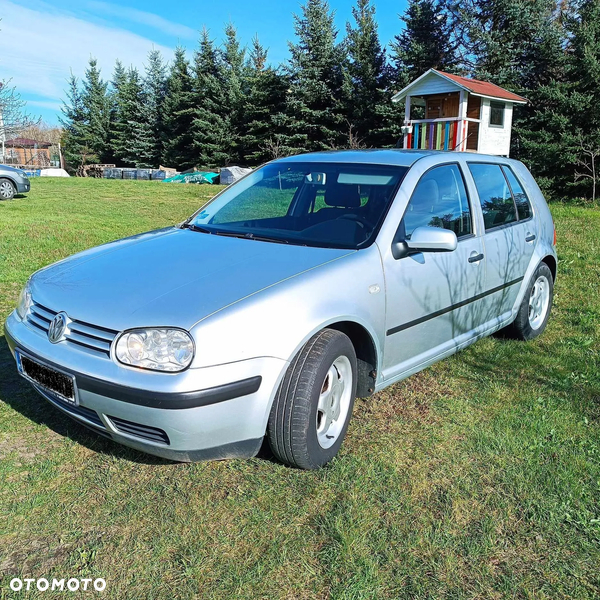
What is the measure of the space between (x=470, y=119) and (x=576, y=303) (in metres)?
14.8

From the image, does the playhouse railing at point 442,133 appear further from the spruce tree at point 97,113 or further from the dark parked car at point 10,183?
the spruce tree at point 97,113

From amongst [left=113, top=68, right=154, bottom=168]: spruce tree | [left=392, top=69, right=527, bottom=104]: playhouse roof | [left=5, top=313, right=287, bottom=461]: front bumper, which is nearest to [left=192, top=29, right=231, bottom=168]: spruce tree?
[left=113, top=68, right=154, bottom=168]: spruce tree

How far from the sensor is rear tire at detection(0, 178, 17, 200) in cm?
1572

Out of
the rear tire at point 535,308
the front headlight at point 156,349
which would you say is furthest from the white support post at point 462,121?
the front headlight at point 156,349

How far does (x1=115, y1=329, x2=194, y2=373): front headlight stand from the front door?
1280 millimetres

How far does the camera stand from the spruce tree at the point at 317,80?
3002 centimetres

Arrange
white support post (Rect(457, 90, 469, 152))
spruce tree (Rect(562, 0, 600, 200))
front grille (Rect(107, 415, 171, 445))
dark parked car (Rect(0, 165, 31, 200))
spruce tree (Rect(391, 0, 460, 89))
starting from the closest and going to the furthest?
front grille (Rect(107, 415, 171, 445)) < dark parked car (Rect(0, 165, 31, 200)) < white support post (Rect(457, 90, 469, 152)) < spruce tree (Rect(562, 0, 600, 200)) < spruce tree (Rect(391, 0, 460, 89))

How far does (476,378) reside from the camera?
4.17 metres

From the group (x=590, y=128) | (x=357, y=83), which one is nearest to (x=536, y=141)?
(x=590, y=128)

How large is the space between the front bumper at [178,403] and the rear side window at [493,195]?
2412 millimetres

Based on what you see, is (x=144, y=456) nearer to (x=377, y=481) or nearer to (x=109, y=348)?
(x=109, y=348)

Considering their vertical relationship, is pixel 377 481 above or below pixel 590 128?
below

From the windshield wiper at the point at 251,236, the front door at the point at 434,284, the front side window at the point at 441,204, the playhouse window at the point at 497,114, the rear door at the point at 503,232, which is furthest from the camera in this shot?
the playhouse window at the point at 497,114

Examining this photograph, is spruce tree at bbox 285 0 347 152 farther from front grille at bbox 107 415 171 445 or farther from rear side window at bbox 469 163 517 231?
front grille at bbox 107 415 171 445
